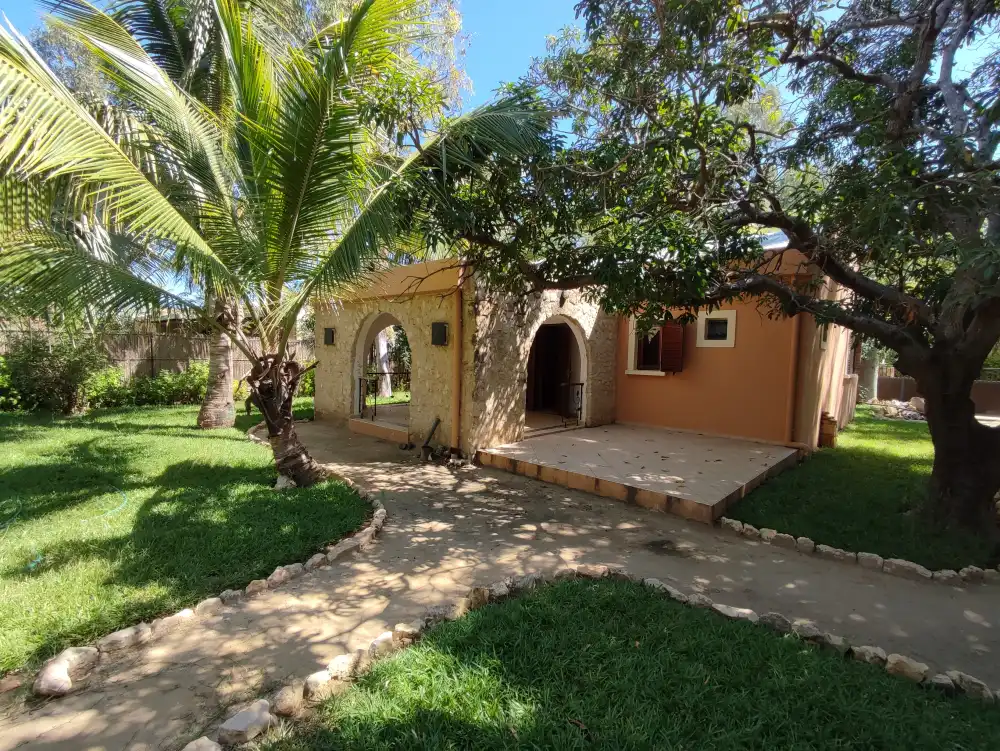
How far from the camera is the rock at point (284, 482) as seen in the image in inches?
232

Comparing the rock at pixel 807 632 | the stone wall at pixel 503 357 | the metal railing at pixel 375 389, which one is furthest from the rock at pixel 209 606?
the metal railing at pixel 375 389

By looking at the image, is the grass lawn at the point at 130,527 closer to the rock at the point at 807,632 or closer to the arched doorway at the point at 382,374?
the arched doorway at the point at 382,374

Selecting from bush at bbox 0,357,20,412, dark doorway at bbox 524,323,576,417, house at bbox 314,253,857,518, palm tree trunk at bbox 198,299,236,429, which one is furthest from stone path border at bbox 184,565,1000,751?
bush at bbox 0,357,20,412

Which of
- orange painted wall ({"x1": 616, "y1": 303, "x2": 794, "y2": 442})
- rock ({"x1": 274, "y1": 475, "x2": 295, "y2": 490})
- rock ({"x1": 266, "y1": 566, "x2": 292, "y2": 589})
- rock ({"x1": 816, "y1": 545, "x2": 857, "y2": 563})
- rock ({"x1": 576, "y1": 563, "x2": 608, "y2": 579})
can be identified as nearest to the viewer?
rock ({"x1": 266, "y1": 566, "x2": 292, "y2": 589})

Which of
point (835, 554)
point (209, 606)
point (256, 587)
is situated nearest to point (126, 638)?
point (209, 606)

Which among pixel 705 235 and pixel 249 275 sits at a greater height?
pixel 705 235

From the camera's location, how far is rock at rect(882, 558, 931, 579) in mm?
4180

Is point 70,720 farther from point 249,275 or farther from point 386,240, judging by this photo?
point 386,240

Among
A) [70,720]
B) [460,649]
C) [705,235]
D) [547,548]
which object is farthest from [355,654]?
[705,235]

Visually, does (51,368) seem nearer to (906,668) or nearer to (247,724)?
(247,724)

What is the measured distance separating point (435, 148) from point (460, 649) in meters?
5.20

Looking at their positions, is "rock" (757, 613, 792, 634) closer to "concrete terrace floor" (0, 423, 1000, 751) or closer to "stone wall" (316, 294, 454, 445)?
"concrete terrace floor" (0, 423, 1000, 751)

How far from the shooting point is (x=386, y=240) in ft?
17.0

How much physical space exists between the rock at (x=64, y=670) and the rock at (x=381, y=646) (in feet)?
5.05
